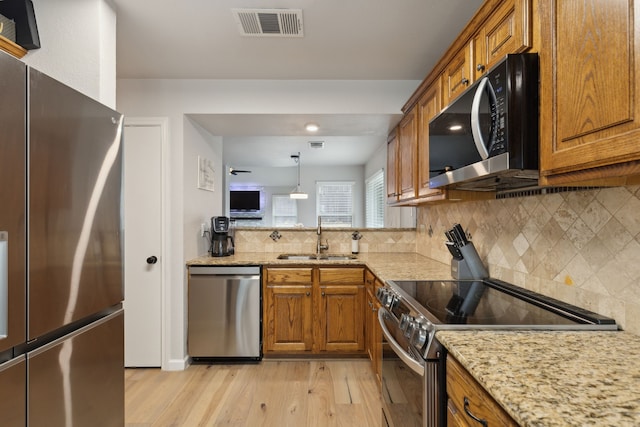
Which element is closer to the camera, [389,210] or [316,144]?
[389,210]

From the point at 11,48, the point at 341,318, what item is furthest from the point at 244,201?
the point at 11,48

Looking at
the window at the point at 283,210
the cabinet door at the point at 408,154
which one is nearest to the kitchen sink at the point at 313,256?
the cabinet door at the point at 408,154

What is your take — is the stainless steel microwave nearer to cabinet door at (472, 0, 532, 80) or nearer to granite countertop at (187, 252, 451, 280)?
cabinet door at (472, 0, 532, 80)

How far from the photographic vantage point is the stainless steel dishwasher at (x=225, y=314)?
2807mm

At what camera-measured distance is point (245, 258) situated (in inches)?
120

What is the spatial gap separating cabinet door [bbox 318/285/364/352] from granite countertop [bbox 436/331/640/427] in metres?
1.79

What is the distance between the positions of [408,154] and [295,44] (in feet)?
3.80

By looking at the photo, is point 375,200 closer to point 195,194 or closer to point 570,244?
point 195,194

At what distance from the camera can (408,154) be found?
2590 mm

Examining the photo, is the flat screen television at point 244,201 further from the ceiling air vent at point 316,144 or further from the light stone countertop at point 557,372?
the light stone countertop at point 557,372

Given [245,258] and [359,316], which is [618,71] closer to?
[359,316]

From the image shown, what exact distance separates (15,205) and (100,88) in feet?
3.11

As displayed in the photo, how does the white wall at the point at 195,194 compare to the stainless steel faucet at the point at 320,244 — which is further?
the stainless steel faucet at the point at 320,244

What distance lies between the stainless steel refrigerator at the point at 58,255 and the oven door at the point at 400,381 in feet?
4.02
